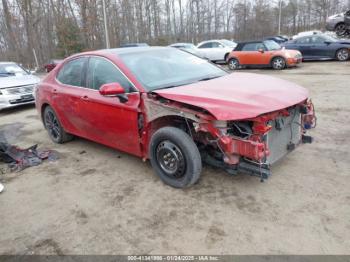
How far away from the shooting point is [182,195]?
3.48 m

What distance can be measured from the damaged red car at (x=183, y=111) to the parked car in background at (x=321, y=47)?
13158 millimetres

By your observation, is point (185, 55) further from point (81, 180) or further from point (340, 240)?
point (340, 240)

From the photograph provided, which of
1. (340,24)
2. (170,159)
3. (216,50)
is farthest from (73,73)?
(340,24)

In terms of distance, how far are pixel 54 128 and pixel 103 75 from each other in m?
2.03

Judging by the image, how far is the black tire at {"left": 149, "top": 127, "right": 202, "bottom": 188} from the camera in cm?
332

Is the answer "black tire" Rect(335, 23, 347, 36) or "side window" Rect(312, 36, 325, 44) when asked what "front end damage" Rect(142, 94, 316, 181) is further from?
"black tire" Rect(335, 23, 347, 36)

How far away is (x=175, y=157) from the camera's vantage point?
11.3 ft

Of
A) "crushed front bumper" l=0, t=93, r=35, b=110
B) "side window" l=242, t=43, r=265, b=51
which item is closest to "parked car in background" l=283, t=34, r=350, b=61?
"side window" l=242, t=43, r=265, b=51

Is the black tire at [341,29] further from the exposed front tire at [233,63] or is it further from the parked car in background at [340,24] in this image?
the exposed front tire at [233,63]

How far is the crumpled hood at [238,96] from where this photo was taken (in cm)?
295

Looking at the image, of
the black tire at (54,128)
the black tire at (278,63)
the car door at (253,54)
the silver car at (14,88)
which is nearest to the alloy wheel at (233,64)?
the car door at (253,54)

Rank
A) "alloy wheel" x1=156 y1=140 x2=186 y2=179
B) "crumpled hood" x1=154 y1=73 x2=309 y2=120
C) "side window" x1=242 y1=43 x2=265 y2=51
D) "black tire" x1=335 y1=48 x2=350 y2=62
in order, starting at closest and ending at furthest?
1. "crumpled hood" x1=154 y1=73 x2=309 y2=120
2. "alloy wheel" x1=156 y1=140 x2=186 y2=179
3. "side window" x1=242 y1=43 x2=265 y2=51
4. "black tire" x1=335 y1=48 x2=350 y2=62

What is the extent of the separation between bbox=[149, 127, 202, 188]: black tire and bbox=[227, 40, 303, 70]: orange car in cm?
1194

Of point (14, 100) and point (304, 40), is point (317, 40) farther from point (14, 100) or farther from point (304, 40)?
point (14, 100)
